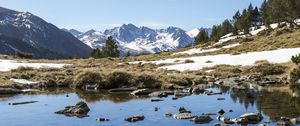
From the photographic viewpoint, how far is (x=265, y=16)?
541ft

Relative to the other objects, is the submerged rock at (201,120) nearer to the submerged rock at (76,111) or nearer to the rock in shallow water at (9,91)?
the submerged rock at (76,111)

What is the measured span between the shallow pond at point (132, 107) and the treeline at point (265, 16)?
7824 cm

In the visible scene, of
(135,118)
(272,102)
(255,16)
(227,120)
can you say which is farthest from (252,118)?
(255,16)

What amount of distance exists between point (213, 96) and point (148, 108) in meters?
9.70

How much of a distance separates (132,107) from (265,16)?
137 meters

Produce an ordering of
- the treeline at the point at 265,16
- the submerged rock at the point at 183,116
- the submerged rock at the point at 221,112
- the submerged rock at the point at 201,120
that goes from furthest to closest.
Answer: the treeline at the point at 265,16 < the submerged rock at the point at 221,112 < the submerged rock at the point at 183,116 < the submerged rock at the point at 201,120

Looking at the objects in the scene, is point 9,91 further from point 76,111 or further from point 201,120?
point 201,120

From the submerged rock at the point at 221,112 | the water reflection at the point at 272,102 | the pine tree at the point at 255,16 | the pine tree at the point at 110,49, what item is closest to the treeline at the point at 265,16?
the pine tree at the point at 255,16

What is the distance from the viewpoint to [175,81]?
183ft

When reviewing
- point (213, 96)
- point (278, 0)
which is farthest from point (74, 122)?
point (278, 0)

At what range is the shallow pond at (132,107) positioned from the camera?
2877cm

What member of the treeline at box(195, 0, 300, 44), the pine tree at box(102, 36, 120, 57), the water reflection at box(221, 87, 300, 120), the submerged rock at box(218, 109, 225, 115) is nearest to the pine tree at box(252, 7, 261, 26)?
the treeline at box(195, 0, 300, 44)

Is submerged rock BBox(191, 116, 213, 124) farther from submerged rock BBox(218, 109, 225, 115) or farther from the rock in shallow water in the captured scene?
the rock in shallow water

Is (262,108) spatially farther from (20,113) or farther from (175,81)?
(175,81)
